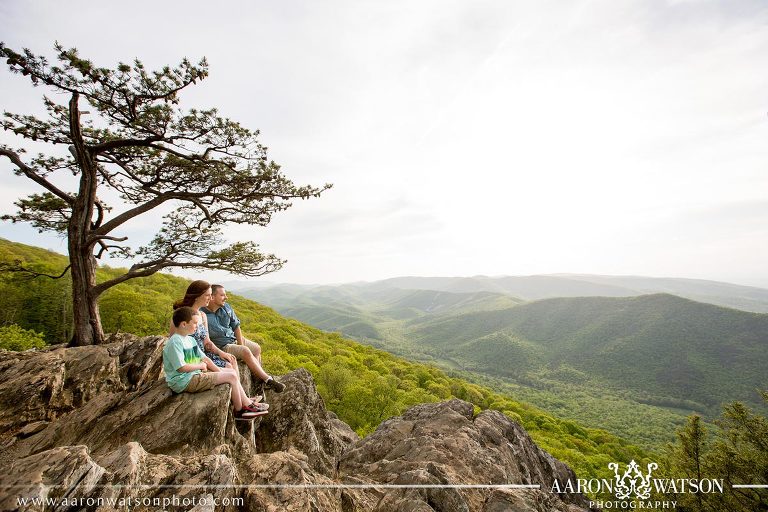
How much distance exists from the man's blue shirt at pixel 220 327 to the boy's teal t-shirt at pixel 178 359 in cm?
194

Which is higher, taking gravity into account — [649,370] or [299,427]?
[299,427]

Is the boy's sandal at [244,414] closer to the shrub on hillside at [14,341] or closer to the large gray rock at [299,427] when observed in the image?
the large gray rock at [299,427]

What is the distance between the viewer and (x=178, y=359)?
6.59 metres

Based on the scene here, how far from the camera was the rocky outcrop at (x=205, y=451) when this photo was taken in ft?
14.8

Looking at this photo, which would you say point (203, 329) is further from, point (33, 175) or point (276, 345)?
point (276, 345)

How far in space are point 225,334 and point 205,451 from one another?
354 centimetres

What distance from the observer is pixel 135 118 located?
1030 cm

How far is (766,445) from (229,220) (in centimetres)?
3447

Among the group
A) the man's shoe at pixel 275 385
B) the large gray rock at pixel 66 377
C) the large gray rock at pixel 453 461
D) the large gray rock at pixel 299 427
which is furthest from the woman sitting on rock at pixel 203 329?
the large gray rock at pixel 453 461

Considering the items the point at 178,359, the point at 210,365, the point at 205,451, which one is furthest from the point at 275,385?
the point at 178,359

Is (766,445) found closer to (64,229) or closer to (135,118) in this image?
(135,118)

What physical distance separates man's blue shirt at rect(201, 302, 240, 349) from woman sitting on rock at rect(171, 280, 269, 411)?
0.43 metres

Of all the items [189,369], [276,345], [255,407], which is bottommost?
[276,345]

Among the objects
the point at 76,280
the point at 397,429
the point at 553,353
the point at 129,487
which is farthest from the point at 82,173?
the point at 553,353
